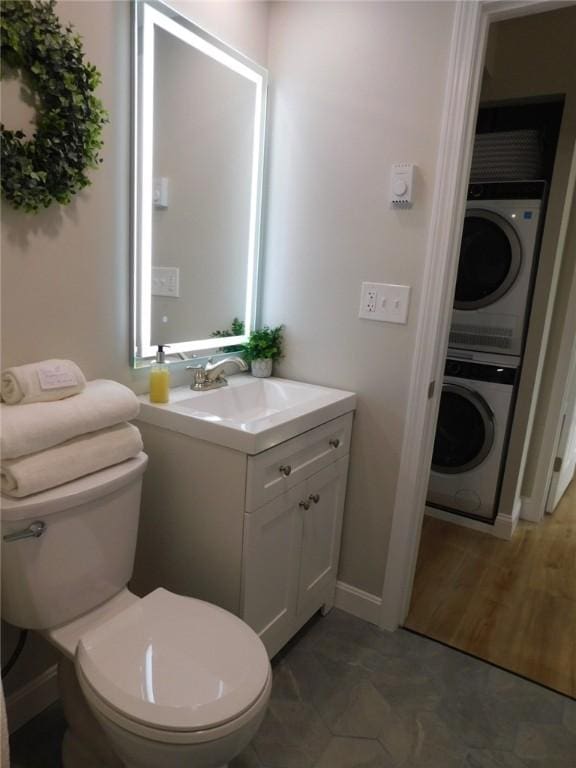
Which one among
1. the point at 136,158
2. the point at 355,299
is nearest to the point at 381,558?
the point at 355,299

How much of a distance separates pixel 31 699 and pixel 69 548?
65cm

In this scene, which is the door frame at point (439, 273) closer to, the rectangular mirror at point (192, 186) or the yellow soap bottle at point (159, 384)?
the rectangular mirror at point (192, 186)

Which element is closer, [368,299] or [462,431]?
[368,299]

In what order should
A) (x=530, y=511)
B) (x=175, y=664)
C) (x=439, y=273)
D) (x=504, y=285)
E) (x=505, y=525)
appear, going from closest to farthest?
(x=175, y=664), (x=439, y=273), (x=504, y=285), (x=505, y=525), (x=530, y=511)

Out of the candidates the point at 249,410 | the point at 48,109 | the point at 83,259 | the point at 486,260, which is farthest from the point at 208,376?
the point at 486,260

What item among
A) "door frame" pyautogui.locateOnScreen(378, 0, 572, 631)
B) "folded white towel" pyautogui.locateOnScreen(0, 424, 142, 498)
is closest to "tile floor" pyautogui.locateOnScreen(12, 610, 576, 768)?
"door frame" pyautogui.locateOnScreen(378, 0, 572, 631)

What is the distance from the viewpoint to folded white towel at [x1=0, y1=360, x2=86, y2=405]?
1220 millimetres

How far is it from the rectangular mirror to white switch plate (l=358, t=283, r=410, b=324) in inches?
19.1

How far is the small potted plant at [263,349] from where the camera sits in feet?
6.79

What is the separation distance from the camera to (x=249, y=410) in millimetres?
1966

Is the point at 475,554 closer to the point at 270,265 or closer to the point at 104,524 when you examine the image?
the point at 270,265

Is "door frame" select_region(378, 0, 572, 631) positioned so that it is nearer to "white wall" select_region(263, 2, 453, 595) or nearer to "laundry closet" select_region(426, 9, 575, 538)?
"white wall" select_region(263, 2, 453, 595)

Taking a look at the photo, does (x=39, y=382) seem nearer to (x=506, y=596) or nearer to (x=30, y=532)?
(x=30, y=532)

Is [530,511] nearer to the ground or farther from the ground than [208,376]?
nearer to the ground
